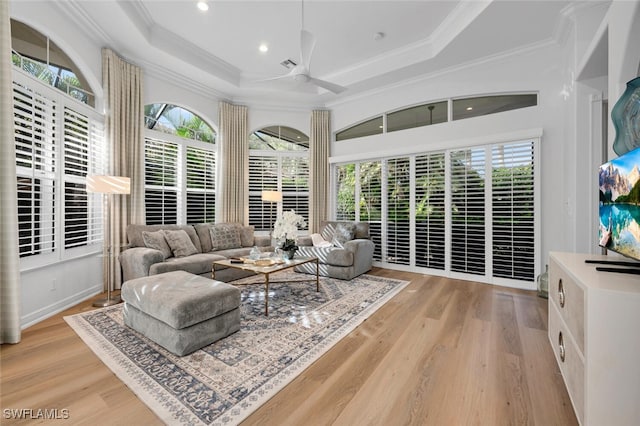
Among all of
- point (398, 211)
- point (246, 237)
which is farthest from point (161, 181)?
point (398, 211)

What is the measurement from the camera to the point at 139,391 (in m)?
1.74

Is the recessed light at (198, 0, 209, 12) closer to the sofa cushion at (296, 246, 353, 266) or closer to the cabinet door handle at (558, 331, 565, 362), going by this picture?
the sofa cushion at (296, 246, 353, 266)

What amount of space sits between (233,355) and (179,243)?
2475mm

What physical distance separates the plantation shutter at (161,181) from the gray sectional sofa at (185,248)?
56cm

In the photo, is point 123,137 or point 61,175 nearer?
point 61,175

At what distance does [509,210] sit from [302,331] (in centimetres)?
343

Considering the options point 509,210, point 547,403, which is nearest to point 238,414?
point 547,403

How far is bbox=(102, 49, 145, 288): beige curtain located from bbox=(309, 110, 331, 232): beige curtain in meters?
3.07

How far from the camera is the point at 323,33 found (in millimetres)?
4023

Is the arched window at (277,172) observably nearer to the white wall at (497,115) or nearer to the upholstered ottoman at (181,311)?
the white wall at (497,115)

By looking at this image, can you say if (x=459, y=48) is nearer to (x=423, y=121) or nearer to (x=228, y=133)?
(x=423, y=121)

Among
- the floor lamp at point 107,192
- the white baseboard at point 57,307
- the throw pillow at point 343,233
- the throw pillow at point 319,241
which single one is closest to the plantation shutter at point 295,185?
the throw pillow at point 319,241

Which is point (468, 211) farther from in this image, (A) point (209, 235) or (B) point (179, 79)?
(B) point (179, 79)

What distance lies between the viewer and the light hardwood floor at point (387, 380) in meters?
1.57
